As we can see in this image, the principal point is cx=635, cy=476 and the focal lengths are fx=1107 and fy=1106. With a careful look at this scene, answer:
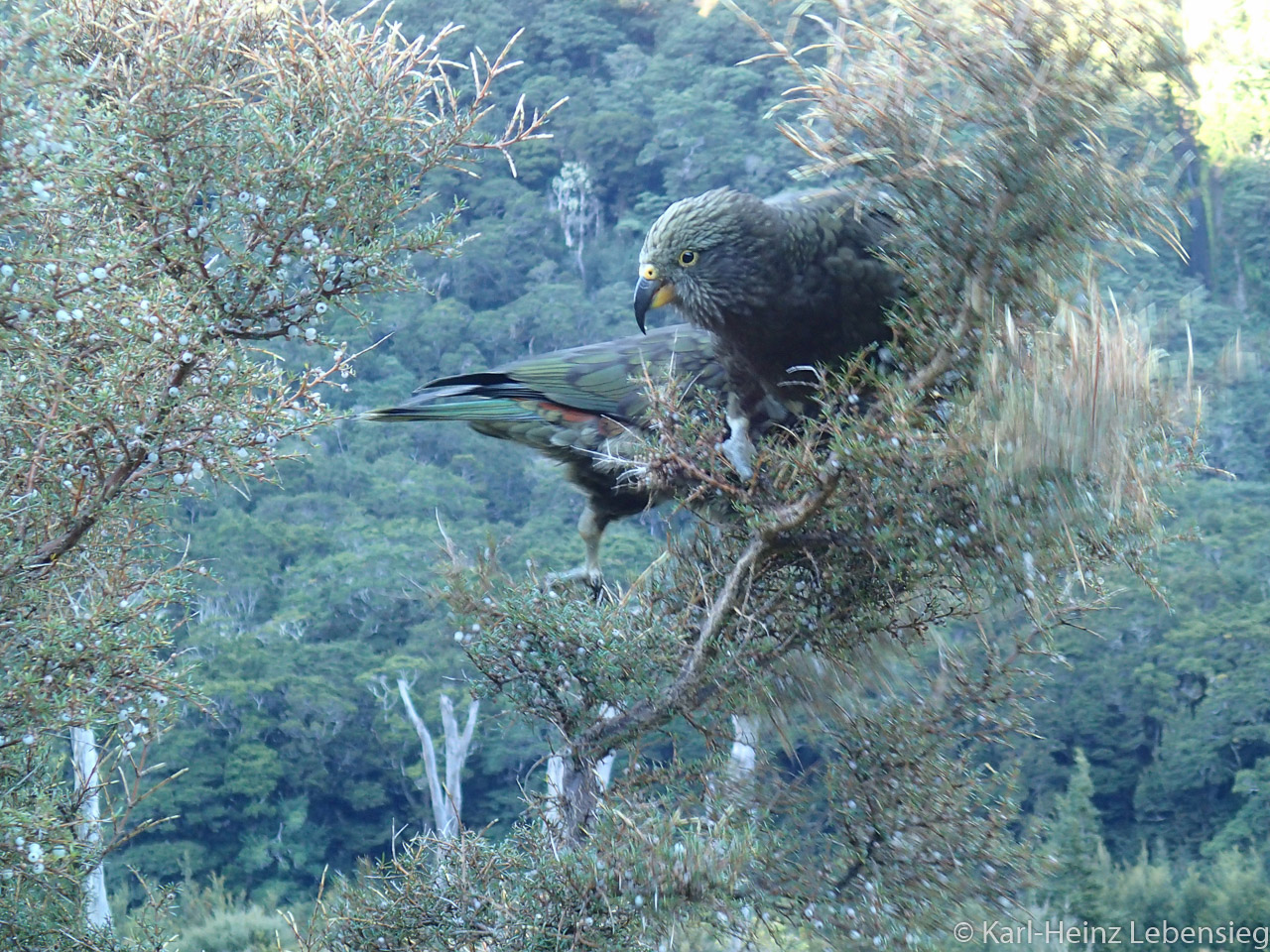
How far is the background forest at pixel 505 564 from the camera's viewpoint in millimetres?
18016

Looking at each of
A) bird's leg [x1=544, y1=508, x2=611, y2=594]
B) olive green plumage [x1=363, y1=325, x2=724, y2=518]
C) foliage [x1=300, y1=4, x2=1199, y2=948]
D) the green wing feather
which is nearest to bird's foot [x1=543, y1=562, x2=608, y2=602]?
bird's leg [x1=544, y1=508, x2=611, y2=594]

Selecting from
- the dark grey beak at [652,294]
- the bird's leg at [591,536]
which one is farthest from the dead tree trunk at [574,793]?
the dark grey beak at [652,294]

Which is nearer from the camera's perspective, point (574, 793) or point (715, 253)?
point (574, 793)

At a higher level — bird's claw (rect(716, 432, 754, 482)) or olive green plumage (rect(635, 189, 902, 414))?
olive green plumage (rect(635, 189, 902, 414))

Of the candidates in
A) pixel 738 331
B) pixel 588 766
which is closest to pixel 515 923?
pixel 588 766

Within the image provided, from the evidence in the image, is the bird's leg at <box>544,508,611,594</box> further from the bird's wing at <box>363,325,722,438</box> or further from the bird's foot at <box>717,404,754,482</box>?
the bird's foot at <box>717,404,754,482</box>

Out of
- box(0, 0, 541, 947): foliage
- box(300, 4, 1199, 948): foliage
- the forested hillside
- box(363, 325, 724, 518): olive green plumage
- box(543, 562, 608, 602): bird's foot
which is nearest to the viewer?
box(300, 4, 1199, 948): foliage

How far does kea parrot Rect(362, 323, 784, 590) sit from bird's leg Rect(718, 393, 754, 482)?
59 centimetres

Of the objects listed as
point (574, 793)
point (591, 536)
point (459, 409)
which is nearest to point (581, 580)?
point (591, 536)

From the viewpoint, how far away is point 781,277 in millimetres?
3217

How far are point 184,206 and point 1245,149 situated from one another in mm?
20079

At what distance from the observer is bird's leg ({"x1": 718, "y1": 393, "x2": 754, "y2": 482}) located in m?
2.79

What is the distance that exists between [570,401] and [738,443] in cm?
114

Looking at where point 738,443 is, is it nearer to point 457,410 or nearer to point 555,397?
point 555,397
